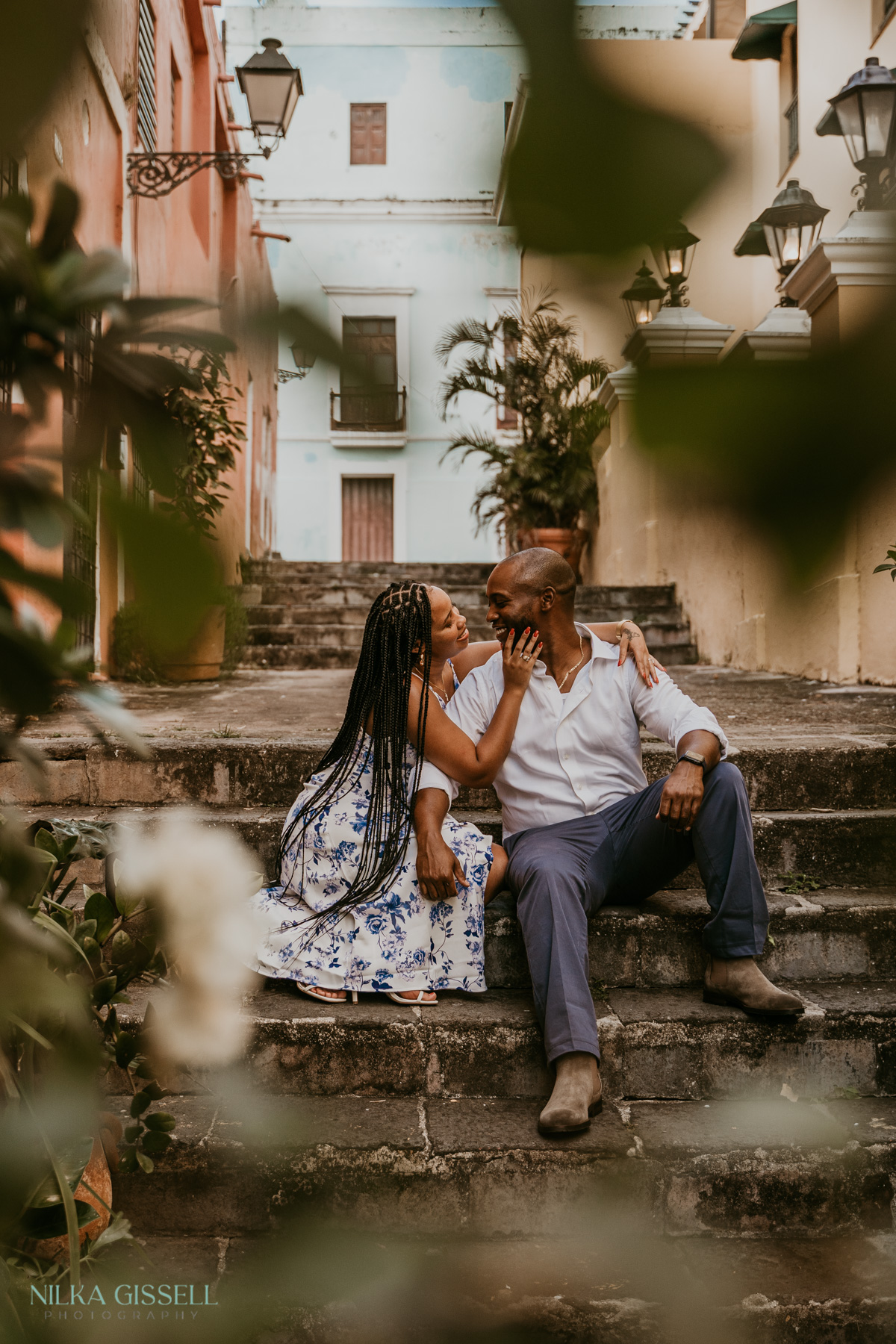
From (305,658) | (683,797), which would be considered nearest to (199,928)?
(683,797)

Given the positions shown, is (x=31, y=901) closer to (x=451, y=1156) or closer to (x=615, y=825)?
(x=451, y=1156)

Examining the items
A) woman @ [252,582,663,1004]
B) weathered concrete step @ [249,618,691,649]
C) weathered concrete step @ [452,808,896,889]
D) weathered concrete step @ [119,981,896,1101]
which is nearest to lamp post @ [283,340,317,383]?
weathered concrete step @ [119,981,896,1101]

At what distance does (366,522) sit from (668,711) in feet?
6.30

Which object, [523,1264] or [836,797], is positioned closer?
[523,1264]

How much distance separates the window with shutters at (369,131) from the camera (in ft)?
1.07

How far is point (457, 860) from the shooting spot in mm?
2170

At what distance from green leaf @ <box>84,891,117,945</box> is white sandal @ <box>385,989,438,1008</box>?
3.43 feet

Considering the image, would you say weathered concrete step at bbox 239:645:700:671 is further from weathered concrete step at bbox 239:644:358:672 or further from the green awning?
the green awning

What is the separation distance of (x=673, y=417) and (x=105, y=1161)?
142 centimetres

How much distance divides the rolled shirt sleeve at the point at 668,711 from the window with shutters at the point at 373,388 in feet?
6.39

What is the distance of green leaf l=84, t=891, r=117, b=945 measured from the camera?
114 centimetres

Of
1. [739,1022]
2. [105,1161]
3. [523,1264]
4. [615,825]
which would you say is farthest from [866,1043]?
[105,1161]

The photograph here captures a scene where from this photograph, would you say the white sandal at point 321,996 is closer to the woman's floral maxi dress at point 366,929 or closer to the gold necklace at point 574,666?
the woman's floral maxi dress at point 366,929

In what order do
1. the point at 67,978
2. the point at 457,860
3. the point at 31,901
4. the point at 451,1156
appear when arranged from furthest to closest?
the point at 457,860
the point at 451,1156
the point at 31,901
the point at 67,978
